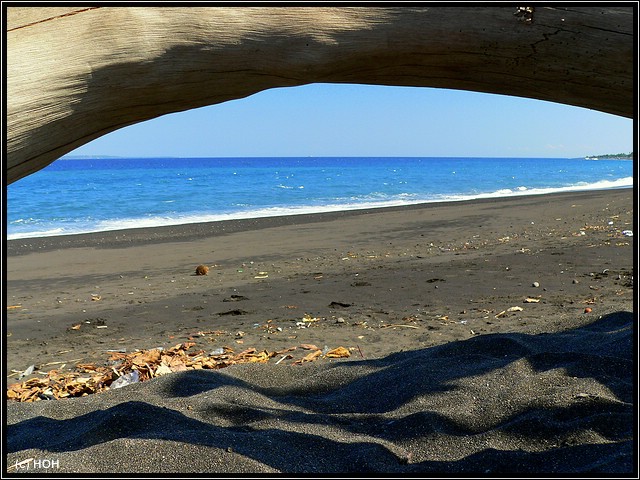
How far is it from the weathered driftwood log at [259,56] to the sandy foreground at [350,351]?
1569mm

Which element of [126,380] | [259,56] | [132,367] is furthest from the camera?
[132,367]

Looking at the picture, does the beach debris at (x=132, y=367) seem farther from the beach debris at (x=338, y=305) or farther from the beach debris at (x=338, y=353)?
the beach debris at (x=338, y=305)

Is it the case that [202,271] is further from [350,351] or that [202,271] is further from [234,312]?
[350,351]

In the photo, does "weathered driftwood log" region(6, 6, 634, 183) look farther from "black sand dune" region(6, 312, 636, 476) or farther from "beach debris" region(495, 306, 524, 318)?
"beach debris" region(495, 306, 524, 318)

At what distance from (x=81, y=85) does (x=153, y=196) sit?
33284 millimetres

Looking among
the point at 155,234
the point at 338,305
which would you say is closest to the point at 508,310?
the point at 338,305

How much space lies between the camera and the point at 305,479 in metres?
2.63

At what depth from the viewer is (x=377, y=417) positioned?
3494mm

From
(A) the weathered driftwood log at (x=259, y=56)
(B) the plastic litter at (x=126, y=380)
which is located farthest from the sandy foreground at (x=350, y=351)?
(A) the weathered driftwood log at (x=259, y=56)

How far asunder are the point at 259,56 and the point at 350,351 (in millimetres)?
3809

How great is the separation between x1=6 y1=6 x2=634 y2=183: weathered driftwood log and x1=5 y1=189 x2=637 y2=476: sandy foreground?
157cm

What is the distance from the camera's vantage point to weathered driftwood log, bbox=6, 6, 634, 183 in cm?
213

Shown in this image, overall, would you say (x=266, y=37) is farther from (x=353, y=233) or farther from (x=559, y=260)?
(x=353, y=233)

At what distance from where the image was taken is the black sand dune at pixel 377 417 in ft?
9.18
